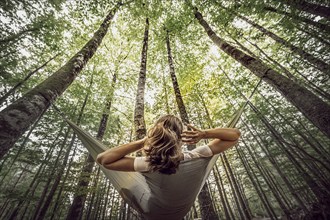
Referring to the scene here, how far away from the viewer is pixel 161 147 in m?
1.07

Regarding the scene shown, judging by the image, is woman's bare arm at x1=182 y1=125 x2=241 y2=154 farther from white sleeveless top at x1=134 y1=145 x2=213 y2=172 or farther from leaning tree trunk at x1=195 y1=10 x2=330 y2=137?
leaning tree trunk at x1=195 y1=10 x2=330 y2=137

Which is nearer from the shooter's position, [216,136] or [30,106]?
[216,136]

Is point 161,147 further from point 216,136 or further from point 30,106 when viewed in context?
point 30,106

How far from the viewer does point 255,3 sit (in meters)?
2.60

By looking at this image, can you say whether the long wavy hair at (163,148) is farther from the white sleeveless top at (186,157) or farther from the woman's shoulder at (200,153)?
the woman's shoulder at (200,153)

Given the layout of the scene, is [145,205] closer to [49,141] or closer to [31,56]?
[31,56]

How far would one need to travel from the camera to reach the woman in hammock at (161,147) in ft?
3.55

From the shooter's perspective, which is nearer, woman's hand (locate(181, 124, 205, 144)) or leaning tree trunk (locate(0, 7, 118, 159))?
woman's hand (locate(181, 124, 205, 144))

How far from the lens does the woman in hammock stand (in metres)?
1.08

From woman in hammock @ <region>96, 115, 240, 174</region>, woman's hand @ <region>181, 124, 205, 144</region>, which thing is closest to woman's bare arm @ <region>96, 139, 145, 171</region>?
woman in hammock @ <region>96, 115, 240, 174</region>

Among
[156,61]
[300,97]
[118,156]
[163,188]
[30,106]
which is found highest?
[156,61]

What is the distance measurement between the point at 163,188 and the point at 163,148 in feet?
1.29


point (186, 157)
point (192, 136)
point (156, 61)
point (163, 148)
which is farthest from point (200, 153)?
point (156, 61)

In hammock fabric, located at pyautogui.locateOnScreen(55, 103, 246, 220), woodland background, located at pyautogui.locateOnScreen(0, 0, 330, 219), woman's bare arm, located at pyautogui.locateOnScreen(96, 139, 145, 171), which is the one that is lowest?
hammock fabric, located at pyautogui.locateOnScreen(55, 103, 246, 220)
